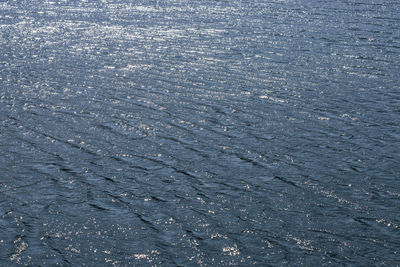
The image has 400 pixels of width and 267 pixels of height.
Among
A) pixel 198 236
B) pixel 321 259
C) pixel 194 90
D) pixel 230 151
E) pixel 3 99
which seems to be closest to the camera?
pixel 321 259

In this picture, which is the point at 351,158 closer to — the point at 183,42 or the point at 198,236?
the point at 198,236

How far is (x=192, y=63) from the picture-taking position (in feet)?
127

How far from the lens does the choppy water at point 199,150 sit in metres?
16.5

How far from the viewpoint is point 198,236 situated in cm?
1681

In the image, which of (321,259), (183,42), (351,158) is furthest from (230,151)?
(183,42)

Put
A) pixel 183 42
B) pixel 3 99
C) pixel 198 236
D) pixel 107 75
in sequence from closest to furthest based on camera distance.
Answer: pixel 198 236, pixel 3 99, pixel 107 75, pixel 183 42

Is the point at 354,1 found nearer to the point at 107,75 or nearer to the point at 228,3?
the point at 228,3

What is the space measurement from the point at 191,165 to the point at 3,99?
13.5m

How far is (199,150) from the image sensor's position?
23547 millimetres

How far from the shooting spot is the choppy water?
1650cm

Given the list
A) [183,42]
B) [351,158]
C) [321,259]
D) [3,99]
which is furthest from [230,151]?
[183,42]

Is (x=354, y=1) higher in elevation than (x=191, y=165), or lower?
higher

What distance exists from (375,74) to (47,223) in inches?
1014

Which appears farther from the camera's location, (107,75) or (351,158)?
(107,75)
